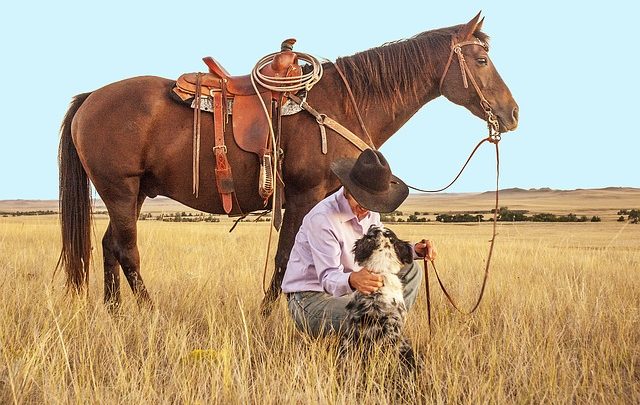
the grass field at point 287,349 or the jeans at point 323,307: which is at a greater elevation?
the jeans at point 323,307

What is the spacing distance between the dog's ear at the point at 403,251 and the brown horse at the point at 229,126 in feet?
5.84

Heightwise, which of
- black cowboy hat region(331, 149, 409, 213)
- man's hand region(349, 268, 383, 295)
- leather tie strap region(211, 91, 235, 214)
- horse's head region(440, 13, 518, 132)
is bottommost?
man's hand region(349, 268, 383, 295)

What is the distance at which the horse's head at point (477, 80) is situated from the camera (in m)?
5.06

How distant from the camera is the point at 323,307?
3562 millimetres

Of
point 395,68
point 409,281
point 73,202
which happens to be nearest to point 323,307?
point 409,281

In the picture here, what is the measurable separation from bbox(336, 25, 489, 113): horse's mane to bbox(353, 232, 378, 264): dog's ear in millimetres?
2246

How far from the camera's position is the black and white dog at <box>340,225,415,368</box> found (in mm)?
2918

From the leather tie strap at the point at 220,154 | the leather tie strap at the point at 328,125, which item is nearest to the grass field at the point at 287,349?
the leather tie strap at the point at 220,154

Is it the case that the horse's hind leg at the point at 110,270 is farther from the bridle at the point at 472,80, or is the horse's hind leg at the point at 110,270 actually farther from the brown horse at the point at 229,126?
the bridle at the point at 472,80

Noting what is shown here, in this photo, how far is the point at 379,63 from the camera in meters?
5.08

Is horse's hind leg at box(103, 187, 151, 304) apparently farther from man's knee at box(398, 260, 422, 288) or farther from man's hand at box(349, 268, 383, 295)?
man's hand at box(349, 268, 383, 295)

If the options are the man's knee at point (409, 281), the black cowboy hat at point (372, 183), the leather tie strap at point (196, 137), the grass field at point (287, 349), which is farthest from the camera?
the leather tie strap at point (196, 137)

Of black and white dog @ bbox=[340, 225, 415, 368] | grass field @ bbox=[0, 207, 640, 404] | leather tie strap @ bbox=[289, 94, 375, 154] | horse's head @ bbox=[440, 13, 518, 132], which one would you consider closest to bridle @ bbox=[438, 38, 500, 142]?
horse's head @ bbox=[440, 13, 518, 132]

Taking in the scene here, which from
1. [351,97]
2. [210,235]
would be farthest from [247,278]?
[210,235]
